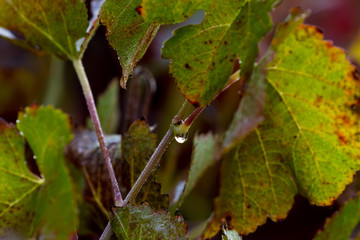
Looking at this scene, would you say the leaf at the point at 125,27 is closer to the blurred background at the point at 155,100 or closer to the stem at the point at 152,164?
the stem at the point at 152,164

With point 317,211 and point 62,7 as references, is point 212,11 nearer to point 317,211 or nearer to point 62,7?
point 62,7

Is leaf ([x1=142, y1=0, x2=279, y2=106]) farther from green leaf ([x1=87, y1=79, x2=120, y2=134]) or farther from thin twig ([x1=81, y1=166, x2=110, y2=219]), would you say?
green leaf ([x1=87, y1=79, x2=120, y2=134])

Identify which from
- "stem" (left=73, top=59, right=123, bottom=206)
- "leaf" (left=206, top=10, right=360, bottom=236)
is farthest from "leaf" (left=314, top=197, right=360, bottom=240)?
"stem" (left=73, top=59, right=123, bottom=206)

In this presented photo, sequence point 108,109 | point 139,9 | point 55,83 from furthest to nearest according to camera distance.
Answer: point 55,83 → point 108,109 → point 139,9

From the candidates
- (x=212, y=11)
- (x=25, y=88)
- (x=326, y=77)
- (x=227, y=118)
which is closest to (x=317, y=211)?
(x=227, y=118)

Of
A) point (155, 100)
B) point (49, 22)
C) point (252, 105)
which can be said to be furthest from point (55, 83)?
point (252, 105)

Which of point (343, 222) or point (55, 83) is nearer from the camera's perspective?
point (343, 222)

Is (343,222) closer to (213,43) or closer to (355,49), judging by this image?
(213,43)
